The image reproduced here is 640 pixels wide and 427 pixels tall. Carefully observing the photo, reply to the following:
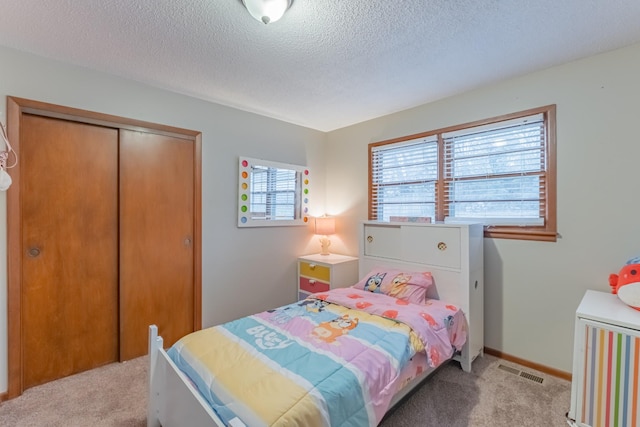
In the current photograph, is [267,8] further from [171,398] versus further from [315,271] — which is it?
[315,271]

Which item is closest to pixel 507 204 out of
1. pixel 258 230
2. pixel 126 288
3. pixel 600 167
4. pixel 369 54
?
pixel 600 167

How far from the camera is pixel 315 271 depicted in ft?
11.0

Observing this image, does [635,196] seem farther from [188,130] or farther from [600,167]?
Answer: [188,130]

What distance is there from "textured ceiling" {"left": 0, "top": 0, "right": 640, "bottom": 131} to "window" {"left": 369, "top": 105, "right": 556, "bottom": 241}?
0.44 metres

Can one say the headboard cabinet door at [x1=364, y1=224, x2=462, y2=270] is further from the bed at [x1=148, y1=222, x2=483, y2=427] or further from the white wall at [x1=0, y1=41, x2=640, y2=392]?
the white wall at [x1=0, y1=41, x2=640, y2=392]

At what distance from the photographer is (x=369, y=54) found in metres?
2.01

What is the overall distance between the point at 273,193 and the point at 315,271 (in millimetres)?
1017

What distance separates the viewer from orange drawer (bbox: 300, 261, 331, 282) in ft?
10.5

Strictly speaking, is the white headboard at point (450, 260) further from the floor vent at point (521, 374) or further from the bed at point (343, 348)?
the floor vent at point (521, 374)

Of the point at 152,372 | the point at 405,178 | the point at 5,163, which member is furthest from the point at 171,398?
the point at 405,178

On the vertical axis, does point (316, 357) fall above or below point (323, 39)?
below

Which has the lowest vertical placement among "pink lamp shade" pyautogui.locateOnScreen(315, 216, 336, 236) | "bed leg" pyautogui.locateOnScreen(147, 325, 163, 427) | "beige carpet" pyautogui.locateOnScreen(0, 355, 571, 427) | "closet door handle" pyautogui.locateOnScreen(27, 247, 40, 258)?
"beige carpet" pyautogui.locateOnScreen(0, 355, 571, 427)

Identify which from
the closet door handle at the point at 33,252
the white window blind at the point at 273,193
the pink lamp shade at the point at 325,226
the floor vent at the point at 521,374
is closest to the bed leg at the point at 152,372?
the closet door handle at the point at 33,252

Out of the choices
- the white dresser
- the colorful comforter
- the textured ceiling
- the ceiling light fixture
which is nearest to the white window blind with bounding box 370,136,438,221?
the textured ceiling
